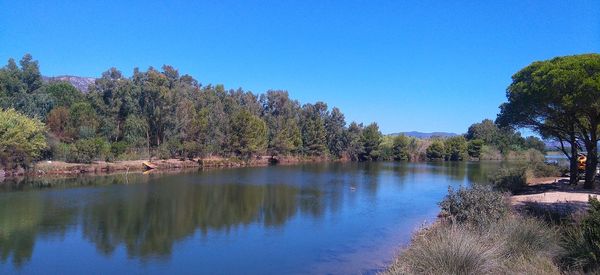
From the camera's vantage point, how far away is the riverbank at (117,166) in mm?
38844

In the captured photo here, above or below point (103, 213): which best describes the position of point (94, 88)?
above

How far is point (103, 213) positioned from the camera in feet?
70.0

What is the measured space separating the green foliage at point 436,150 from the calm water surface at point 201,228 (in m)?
60.7

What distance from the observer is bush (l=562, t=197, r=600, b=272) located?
7965 millimetres

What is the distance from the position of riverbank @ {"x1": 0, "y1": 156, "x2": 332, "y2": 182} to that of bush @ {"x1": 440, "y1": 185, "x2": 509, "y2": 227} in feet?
116

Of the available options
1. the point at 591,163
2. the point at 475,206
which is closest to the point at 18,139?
the point at 475,206

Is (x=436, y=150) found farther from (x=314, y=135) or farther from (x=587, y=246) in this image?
(x=587, y=246)

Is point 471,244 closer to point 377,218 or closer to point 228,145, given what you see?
point 377,218

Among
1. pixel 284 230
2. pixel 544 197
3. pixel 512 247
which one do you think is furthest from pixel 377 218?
pixel 512 247

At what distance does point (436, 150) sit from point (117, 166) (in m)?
64.5

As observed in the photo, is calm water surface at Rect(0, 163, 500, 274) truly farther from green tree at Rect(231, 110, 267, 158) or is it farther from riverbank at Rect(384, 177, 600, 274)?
green tree at Rect(231, 110, 267, 158)

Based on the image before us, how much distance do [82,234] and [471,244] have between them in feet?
47.2

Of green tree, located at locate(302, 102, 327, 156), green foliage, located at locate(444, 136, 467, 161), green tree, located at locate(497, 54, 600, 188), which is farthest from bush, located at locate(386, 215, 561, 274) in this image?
green foliage, located at locate(444, 136, 467, 161)

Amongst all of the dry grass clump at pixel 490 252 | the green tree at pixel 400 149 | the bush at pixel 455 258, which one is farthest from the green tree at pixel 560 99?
the green tree at pixel 400 149
